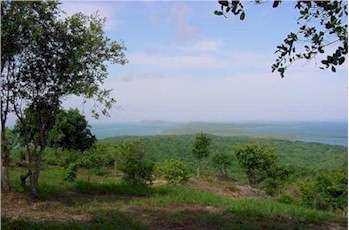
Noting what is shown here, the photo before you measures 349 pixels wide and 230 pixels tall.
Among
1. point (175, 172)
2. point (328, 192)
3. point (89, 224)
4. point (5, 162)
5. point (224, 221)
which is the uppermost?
point (5, 162)

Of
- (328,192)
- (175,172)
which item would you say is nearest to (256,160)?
(175,172)

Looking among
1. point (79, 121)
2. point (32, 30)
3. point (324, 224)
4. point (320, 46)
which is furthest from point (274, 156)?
point (320, 46)

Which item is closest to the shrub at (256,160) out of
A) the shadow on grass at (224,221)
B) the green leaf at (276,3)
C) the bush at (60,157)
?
the bush at (60,157)

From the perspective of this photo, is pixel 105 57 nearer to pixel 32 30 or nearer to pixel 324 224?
pixel 32 30

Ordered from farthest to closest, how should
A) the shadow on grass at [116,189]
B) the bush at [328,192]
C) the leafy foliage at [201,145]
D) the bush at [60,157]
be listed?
the leafy foliage at [201,145]
the bush at [60,157]
the bush at [328,192]
the shadow on grass at [116,189]

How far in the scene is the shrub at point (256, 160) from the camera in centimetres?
2686

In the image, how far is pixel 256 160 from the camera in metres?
27.0

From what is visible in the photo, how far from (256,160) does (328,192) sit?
6889 millimetres

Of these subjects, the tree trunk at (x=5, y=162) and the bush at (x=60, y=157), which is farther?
the bush at (x=60, y=157)

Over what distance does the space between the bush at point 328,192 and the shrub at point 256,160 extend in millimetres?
5667

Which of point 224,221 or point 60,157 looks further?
point 60,157

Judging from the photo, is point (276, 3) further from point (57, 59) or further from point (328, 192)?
point (328, 192)

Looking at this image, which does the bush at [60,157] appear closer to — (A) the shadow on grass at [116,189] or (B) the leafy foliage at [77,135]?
(B) the leafy foliage at [77,135]

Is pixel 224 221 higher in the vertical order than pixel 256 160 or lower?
higher
